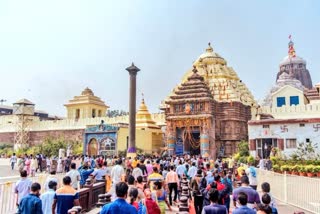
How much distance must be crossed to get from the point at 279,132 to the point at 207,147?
8.63m

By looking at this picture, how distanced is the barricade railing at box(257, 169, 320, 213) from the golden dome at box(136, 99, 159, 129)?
87.6ft

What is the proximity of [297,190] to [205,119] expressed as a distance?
68.6 ft

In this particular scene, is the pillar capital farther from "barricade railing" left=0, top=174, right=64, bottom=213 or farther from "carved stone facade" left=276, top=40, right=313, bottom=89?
"carved stone facade" left=276, top=40, right=313, bottom=89

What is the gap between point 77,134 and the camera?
147 ft

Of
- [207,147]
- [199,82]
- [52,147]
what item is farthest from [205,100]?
[52,147]

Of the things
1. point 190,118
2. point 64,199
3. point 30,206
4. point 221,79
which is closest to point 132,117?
point 190,118

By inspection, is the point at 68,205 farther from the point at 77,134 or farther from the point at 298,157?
the point at 77,134

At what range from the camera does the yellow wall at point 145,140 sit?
120 ft

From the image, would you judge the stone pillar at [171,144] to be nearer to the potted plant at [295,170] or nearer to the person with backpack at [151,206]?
the potted plant at [295,170]

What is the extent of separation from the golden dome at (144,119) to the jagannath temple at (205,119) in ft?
16.8

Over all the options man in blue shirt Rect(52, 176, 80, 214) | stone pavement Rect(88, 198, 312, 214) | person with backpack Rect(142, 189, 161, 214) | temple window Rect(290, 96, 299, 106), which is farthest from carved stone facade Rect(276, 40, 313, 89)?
man in blue shirt Rect(52, 176, 80, 214)

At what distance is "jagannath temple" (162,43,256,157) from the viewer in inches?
1313

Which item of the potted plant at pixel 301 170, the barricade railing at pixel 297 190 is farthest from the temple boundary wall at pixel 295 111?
the barricade railing at pixel 297 190

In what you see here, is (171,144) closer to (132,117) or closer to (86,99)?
(132,117)
